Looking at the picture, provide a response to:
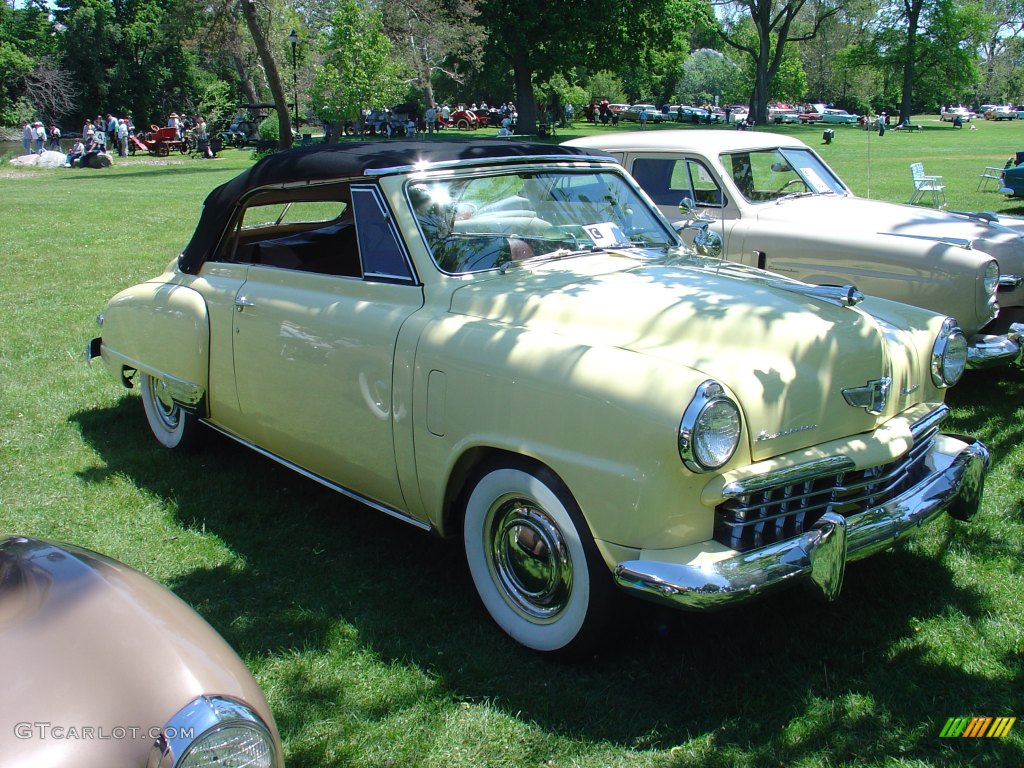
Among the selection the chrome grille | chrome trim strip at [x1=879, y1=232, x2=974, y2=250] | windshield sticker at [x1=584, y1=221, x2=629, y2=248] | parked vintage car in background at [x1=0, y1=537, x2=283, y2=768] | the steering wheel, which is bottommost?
the chrome grille

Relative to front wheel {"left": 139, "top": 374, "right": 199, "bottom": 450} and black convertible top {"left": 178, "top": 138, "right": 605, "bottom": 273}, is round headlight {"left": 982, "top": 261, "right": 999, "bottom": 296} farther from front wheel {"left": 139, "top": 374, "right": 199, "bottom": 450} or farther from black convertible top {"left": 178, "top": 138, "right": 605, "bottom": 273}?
front wheel {"left": 139, "top": 374, "right": 199, "bottom": 450}

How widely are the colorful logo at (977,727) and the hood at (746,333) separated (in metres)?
0.95

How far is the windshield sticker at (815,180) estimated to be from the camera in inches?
289

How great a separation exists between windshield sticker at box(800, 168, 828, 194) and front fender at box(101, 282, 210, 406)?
5.06m

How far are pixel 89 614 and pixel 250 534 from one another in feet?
7.12

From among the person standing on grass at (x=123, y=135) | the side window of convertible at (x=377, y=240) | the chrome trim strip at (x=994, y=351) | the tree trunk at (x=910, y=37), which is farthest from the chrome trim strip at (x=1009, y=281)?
the tree trunk at (x=910, y=37)

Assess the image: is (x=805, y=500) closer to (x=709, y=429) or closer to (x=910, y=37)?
(x=709, y=429)

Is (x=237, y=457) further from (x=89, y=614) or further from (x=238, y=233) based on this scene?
(x=89, y=614)

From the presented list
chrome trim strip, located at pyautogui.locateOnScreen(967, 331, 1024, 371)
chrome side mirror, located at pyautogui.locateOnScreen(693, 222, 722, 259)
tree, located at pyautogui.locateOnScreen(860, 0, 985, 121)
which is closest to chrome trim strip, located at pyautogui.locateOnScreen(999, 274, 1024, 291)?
chrome trim strip, located at pyautogui.locateOnScreen(967, 331, 1024, 371)

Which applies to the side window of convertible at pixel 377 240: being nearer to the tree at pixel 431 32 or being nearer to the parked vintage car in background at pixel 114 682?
the parked vintage car in background at pixel 114 682

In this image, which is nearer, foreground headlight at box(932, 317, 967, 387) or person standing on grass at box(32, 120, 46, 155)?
foreground headlight at box(932, 317, 967, 387)

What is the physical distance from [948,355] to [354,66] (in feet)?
94.3

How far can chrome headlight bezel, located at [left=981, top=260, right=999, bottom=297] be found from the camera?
5.56 m

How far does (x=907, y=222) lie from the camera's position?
6.46m
